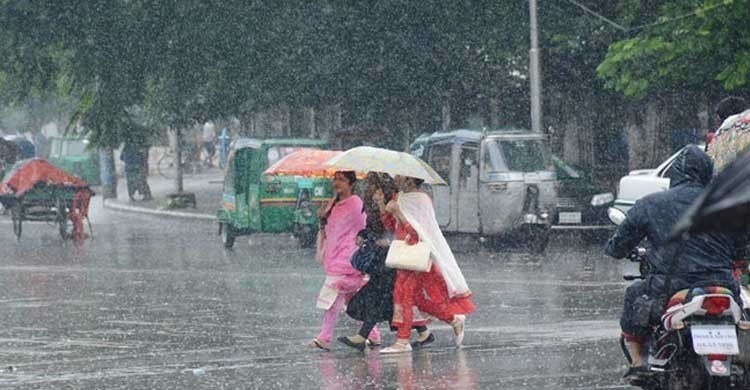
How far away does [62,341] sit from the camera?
47.2 ft

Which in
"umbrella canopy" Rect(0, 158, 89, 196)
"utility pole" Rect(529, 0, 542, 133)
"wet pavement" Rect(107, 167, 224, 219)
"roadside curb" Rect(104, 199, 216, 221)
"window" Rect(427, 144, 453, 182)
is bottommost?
"roadside curb" Rect(104, 199, 216, 221)

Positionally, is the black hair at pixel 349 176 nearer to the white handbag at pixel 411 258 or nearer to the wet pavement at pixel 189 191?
the white handbag at pixel 411 258

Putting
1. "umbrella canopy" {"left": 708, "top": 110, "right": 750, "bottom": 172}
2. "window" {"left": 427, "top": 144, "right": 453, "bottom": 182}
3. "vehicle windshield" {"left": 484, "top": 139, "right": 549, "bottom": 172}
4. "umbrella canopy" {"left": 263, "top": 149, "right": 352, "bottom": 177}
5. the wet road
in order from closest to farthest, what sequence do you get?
"umbrella canopy" {"left": 708, "top": 110, "right": 750, "bottom": 172}
the wet road
"umbrella canopy" {"left": 263, "top": 149, "right": 352, "bottom": 177}
"vehicle windshield" {"left": 484, "top": 139, "right": 549, "bottom": 172}
"window" {"left": 427, "top": 144, "right": 453, "bottom": 182}

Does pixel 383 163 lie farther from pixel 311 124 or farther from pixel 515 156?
pixel 311 124

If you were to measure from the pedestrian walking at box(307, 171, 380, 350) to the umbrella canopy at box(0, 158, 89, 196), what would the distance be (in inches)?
658

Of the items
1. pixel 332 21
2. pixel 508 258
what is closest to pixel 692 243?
pixel 508 258

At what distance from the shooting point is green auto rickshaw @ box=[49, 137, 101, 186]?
56.9 metres

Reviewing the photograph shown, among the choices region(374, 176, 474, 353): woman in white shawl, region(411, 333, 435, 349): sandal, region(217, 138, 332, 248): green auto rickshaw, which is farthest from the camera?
region(217, 138, 332, 248): green auto rickshaw

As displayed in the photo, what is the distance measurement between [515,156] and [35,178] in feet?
28.4

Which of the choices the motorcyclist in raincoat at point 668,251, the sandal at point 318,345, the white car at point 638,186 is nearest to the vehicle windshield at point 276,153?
the white car at point 638,186

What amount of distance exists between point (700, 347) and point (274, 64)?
2822 cm

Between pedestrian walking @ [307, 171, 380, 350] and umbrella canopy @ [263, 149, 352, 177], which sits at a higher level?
umbrella canopy @ [263, 149, 352, 177]

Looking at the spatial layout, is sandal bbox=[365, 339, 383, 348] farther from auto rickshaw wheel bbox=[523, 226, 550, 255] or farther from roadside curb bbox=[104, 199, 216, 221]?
roadside curb bbox=[104, 199, 216, 221]

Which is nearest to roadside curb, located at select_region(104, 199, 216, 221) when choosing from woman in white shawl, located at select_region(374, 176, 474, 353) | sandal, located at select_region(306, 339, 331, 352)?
sandal, located at select_region(306, 339, 331, 352)
